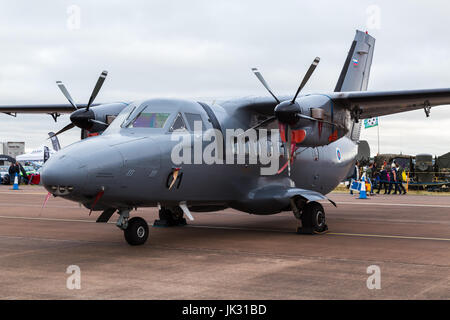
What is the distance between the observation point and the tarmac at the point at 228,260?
6363 millimetres

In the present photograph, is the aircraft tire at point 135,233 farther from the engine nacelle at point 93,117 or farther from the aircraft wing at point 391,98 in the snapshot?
the aircraft wing at point 391,98

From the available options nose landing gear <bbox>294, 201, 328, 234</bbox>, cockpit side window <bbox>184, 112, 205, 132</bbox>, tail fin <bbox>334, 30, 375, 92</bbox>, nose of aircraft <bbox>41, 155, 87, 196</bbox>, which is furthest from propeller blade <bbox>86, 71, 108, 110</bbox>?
tail fin <bbox>334, 30, 375, 92</bbox>

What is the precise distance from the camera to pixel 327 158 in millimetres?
15195

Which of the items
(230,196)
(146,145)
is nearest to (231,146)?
(230,196)

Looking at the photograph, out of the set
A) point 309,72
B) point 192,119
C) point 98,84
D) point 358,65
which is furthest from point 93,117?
point 358,65

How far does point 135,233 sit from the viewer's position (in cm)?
1002

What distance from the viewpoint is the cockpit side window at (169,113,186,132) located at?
10.5 meters

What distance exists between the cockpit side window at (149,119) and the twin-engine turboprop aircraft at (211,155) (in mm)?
20

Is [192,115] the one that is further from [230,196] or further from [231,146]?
[230,196]

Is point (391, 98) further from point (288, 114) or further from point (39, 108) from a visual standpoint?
point (39, 108)

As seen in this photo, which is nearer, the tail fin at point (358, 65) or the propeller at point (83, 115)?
the propeller at point (83, 115)

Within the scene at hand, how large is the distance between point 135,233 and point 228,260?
7.39 feet

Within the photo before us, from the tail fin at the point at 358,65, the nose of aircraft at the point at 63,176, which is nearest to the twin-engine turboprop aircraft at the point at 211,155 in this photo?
the nose of aircraft at the point at 63,176

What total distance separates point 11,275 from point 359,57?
13.5 metres
